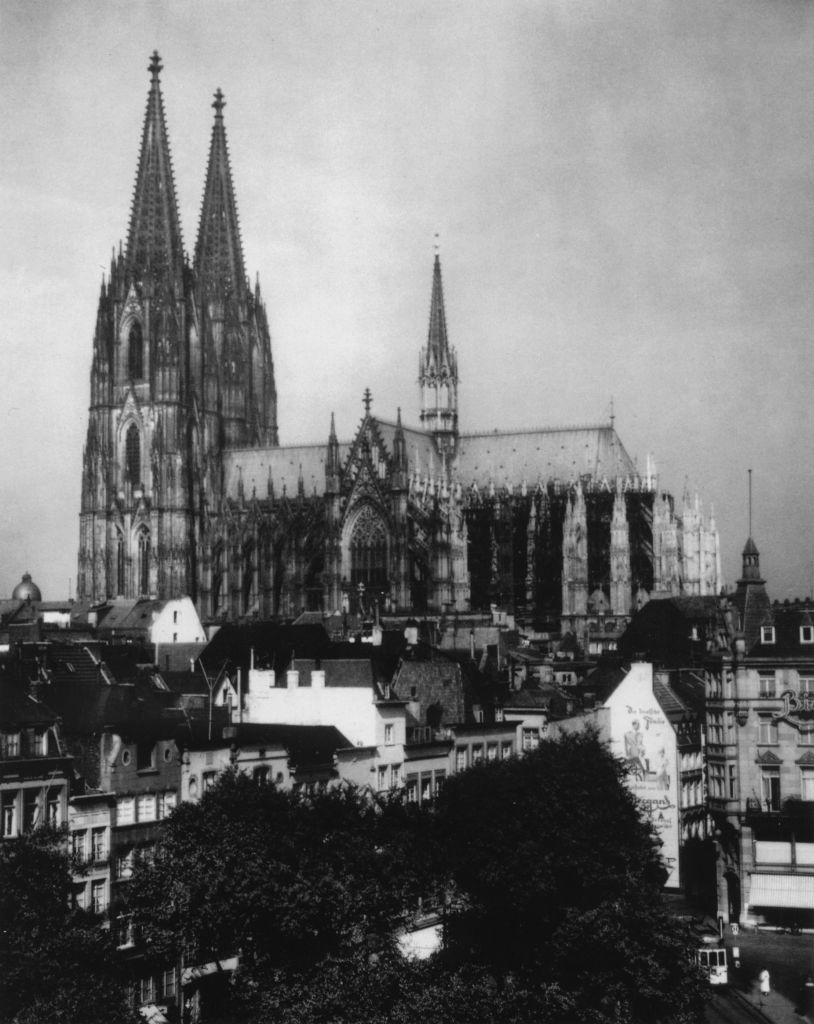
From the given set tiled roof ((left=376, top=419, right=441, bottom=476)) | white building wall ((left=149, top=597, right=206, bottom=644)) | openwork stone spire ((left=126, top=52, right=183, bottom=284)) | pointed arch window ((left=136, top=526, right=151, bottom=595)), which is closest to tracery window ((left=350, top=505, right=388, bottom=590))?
tiled roof ((left=376, top=419, right=441, bottom=476))

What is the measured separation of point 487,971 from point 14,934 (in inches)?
583

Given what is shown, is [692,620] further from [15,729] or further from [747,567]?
[15,729]

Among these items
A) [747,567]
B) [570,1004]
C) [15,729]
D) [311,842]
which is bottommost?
[570,1004]

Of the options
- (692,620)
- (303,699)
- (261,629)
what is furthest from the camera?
(692,620)

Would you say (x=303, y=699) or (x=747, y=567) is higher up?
(x=747, y=567)

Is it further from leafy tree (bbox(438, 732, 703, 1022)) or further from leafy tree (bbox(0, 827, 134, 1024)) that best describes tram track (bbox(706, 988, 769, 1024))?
leafy tree (bbox(0, 827, 134, 1024))

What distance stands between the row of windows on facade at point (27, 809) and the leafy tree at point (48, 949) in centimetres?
Result: 506

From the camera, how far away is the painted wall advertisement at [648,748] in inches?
3236

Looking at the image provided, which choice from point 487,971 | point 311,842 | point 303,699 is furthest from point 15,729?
point 303,699

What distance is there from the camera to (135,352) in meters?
181

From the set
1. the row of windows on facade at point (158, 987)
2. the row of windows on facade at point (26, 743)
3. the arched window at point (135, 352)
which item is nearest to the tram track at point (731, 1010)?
the row of windows on facade at point (158, 987)

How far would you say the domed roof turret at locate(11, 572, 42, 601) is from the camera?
16750 centimetres

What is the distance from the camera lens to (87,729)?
194ft

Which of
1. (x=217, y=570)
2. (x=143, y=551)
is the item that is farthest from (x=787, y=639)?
(x=143, y=551)
